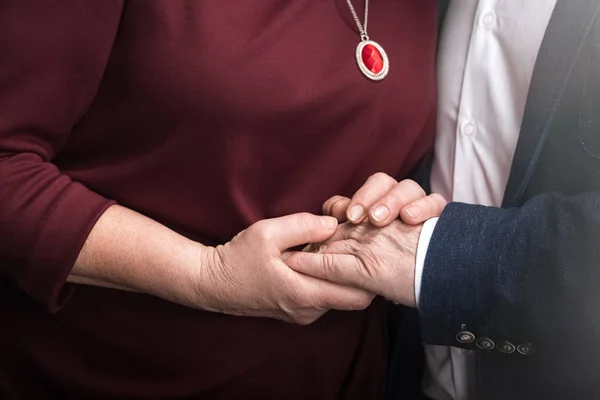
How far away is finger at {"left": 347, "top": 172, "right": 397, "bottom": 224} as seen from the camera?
96cm

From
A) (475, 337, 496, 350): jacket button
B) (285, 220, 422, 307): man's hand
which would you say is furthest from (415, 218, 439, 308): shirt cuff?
(475, 337, 496, 350): jacket button

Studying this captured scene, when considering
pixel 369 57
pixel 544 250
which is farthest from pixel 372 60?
pixel 544 250

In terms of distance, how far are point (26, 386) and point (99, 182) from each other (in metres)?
0.39

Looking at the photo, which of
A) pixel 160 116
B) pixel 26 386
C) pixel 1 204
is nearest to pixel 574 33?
pixel 160 116

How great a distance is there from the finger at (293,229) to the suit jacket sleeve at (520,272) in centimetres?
16

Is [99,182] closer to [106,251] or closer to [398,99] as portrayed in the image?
[106,251]

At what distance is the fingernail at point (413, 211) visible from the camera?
3.07 feet

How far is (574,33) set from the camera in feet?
3.05

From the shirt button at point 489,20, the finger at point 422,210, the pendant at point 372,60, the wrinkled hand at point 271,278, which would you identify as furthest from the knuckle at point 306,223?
the shirt button at point 489,20

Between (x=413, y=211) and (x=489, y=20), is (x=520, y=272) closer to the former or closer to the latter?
(x=413, y=211)

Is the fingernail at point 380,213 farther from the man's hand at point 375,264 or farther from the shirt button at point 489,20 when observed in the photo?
the shirt button at point 489,20

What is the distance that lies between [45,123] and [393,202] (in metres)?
0.51

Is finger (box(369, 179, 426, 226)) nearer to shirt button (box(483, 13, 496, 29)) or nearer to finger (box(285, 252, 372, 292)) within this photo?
finger (box(285, 252, 372, 292))

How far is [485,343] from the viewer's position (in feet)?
3.07
